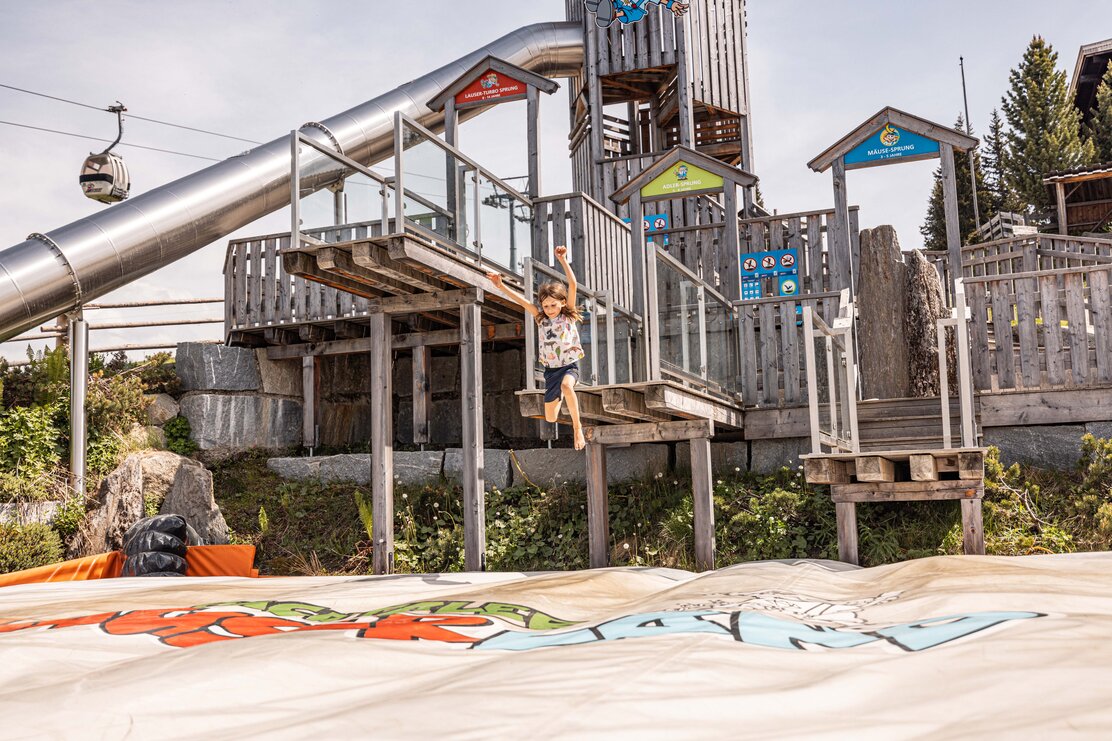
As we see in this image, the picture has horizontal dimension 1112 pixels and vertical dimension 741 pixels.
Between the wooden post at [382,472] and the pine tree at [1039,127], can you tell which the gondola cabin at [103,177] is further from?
the pine tree at [1039,127]

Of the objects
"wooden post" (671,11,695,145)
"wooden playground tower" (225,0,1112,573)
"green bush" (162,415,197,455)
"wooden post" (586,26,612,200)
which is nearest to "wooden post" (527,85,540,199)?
"wooden playground tower" (225,0,1112,573)

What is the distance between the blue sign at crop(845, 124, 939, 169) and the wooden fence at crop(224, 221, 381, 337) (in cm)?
744

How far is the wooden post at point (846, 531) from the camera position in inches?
371

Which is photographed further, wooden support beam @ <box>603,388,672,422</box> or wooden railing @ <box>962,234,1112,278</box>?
wooden railing @ <box>962,234,1112,278</box>

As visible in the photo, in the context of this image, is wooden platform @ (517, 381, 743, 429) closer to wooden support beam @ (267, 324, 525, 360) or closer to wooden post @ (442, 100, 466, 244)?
wooden post @ (442, 100, 466, 244)

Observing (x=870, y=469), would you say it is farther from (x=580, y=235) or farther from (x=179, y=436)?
(x=179, y=436)

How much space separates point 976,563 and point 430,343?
9633 mm

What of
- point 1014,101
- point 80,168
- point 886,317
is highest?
point 1014,101

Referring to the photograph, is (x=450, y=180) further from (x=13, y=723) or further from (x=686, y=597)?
(x=13, y=723)

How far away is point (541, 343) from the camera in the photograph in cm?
858

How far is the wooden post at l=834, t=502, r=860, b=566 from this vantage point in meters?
9.41

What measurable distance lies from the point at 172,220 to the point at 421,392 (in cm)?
486

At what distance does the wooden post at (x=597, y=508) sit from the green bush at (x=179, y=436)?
767 centimetres

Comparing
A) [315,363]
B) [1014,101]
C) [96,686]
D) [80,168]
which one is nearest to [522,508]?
[315,363]
